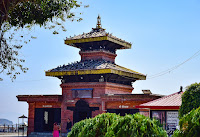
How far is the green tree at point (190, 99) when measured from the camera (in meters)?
19.0

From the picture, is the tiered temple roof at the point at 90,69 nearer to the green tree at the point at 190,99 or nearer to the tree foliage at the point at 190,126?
the green tree at the point at 190,99

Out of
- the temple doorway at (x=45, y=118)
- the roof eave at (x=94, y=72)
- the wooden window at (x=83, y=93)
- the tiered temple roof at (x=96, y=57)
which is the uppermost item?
the tiered temple roof at (x=96, y=57)

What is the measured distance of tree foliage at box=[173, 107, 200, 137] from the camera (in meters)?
8.36

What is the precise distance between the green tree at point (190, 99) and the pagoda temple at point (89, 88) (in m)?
11.2

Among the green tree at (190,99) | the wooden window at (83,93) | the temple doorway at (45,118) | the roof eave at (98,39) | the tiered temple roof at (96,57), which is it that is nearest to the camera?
the green tree at (190,99)

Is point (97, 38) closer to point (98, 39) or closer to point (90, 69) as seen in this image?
point (98, 39)

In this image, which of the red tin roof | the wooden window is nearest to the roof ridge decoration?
the wooden window

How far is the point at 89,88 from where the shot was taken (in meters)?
34.2

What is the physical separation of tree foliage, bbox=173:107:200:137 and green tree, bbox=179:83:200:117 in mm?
10592

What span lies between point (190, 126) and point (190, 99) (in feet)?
36.3

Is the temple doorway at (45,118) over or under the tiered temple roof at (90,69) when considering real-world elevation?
under

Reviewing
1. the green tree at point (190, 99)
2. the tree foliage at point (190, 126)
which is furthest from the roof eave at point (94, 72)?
the tree foliage at point (190, 126)

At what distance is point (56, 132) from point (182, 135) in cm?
1954

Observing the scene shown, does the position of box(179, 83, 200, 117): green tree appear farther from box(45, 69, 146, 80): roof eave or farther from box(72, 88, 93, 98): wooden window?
box(72, 88, 93, 98): wooden window
